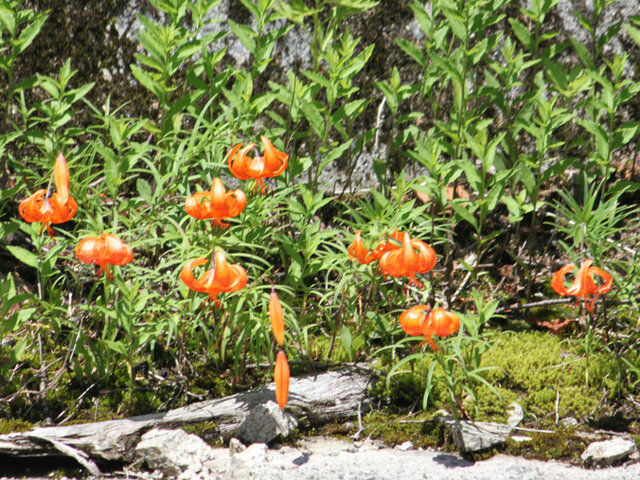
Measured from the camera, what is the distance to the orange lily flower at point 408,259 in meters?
2.41

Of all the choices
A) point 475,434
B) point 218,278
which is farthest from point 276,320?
point 475,434

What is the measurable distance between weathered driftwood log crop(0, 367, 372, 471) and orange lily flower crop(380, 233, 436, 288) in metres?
0.61

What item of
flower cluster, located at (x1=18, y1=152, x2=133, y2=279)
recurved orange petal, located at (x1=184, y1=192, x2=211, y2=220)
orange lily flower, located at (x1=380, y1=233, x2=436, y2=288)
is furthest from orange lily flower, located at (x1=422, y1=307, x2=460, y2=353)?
flower cluster, located at (x1=18, y1=152, x2=133, y2=279)

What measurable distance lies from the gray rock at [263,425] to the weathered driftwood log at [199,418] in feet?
0.18

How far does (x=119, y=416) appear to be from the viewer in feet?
9.09

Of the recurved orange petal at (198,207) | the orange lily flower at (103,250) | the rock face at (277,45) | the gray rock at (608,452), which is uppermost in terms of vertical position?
the rock face at (277,45)

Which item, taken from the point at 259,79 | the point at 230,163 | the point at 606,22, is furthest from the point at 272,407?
the point at 606,22

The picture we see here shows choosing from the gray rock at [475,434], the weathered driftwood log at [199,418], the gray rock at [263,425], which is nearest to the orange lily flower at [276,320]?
the gray rock at [263,425]

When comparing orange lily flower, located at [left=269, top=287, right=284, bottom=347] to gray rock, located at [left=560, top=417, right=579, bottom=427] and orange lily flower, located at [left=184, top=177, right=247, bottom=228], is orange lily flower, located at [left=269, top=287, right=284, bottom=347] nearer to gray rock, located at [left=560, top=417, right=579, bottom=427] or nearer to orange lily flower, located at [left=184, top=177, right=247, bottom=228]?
orange lily flower, located at [left=184, top=177, right=247, bottom=228]

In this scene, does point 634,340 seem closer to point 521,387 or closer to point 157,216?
point 521,387

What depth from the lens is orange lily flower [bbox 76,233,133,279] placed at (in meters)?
2.28

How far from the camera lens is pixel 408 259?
241cm

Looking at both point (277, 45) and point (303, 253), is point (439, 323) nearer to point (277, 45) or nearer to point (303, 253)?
point (303, 253)

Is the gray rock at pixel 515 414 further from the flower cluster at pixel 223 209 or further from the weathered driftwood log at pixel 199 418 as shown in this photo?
the flower cluster at pixel 223 209
